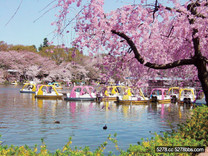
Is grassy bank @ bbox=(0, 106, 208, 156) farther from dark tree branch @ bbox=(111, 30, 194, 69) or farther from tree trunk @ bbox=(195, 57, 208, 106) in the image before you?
dark tree branch @ bbox=(111, 30, 194, 69)

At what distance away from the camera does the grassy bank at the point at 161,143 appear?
5.43m

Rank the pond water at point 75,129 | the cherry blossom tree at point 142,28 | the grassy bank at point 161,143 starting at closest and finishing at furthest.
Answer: the grassy bank at point 161,143 < the cherry blossom tree at point 142,28 < the pond water at point 75,129

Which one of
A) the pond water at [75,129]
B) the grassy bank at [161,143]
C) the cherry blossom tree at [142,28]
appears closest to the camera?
the grassy bank at [161,143]

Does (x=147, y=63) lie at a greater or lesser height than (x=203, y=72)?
greater

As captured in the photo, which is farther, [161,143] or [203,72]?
[203,72]

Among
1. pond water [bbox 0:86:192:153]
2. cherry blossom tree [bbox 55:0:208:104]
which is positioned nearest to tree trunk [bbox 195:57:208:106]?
cherry blossom tree [bbox 55:0:208:104]

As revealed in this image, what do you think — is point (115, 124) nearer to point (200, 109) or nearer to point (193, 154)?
point (200, 109)

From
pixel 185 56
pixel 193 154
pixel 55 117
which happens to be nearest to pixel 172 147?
pixel 193 154

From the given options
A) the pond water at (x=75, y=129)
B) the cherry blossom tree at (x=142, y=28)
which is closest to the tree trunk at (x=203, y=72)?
the cherry blossom tree at (x=142, y=28)

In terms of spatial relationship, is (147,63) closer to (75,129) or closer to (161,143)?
(161,143)

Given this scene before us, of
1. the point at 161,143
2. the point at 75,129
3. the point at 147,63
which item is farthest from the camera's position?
the point at 75,129

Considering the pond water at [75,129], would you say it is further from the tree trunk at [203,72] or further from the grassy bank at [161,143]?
the tree trunk at [203,72]

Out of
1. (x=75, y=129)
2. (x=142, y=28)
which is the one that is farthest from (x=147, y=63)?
(x=75, y=129)

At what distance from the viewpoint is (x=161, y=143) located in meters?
6.47
